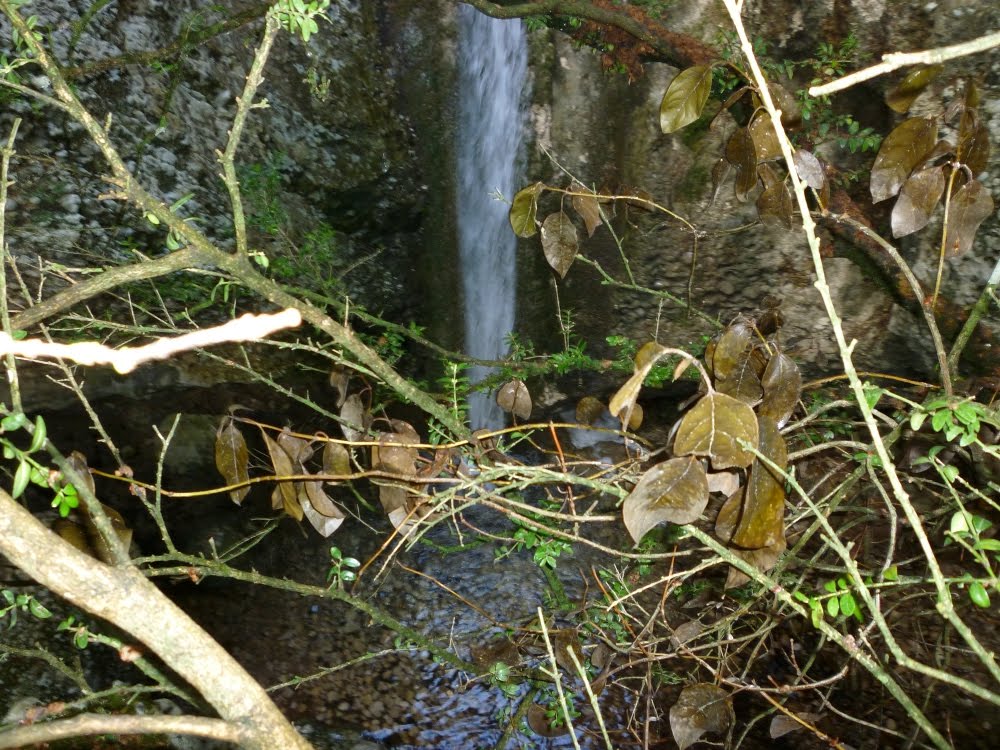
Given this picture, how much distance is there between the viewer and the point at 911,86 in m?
1.55

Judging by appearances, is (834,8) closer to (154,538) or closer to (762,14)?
(762,14)

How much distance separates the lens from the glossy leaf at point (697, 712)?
1.69 m

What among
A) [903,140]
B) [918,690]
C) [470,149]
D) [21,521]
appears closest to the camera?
[21,521]

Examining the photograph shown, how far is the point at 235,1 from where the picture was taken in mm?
4207

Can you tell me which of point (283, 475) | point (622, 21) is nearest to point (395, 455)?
point (283, 475)

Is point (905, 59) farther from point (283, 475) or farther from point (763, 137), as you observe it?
point (283, 475)

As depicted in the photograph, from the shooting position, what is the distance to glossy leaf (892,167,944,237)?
1.51 m

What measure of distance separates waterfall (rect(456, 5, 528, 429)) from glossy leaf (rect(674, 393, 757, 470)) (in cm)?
372

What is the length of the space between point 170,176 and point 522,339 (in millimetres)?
2441

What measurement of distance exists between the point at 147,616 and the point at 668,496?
0.79m

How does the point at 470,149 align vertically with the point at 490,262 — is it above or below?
above

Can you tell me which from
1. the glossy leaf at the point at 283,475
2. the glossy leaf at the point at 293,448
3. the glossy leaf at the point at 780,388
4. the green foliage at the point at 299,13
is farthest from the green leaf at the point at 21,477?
the glossy leaf at the point at 780,388

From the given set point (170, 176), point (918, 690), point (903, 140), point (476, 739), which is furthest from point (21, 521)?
point (170, 176)

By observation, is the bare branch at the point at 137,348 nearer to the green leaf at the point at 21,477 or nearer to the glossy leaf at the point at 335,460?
the green leaf at the point at 21,477
